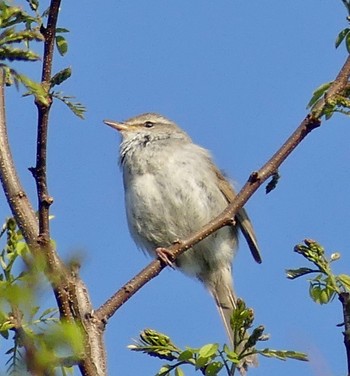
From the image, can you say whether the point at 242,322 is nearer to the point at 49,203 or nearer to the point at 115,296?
the point at 115,296

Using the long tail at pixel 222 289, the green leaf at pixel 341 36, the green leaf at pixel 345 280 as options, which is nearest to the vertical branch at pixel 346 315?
the green leaf at pixel 345 280

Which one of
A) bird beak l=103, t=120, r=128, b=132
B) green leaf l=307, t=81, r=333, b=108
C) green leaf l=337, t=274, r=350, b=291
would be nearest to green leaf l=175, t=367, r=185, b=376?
green leaf l=337, t=274, r=350, b=291

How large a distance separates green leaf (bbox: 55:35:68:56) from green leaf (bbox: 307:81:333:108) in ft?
2.88

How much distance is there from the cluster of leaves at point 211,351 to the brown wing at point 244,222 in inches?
140

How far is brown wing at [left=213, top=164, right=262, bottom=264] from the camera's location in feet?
20.4

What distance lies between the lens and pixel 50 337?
1.47m

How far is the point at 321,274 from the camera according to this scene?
2.66m

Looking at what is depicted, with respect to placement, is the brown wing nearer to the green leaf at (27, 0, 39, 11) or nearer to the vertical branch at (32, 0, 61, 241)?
the green leaf at (27, 0, 39, 11)

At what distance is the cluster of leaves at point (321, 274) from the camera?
2.56 m

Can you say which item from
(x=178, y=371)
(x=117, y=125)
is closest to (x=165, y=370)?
(x=178, y=371)

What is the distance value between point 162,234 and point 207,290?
73cm

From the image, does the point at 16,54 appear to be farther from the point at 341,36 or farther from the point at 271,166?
the point at 341,36

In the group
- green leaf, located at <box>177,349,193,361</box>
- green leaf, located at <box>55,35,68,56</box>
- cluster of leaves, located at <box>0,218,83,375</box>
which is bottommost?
cluster of leaves, located at <box>0,218,83,375</box>

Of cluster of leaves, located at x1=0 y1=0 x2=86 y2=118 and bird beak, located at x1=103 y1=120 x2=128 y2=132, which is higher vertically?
bird beak, located at x1=103 y1=120 x2=128 y2=132
